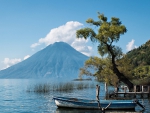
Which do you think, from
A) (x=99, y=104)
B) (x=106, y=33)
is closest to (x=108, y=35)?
(x=106, y=33)

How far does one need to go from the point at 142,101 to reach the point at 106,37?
10545 millimetres

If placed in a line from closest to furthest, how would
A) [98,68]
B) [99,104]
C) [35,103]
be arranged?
[99,104] < [35,103] < [98,68]

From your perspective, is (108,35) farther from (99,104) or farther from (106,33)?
(99,104)

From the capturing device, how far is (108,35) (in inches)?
1548

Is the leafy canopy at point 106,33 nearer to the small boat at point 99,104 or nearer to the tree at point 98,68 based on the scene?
the tree at point 98,68

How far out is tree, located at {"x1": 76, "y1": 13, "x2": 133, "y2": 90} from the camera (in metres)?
39.4

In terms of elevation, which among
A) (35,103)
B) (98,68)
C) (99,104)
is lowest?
(35,103)

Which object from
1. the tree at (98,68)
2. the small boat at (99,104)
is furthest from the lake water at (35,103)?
the tree at (98,68)

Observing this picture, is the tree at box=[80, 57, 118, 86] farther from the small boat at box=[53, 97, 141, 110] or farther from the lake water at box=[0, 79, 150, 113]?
the small boat at box=[53, 97, 141, 110]

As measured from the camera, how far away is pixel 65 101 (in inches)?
1219

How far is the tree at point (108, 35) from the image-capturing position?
39438 millimetres

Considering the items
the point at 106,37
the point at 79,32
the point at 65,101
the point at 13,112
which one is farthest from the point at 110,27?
the point at 13,112

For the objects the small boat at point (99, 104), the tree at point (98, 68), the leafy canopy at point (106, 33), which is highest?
the leafy canopy at point (106, 33)

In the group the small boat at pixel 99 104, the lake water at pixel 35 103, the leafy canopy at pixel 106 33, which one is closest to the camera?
the small boat at pixel 99 104
